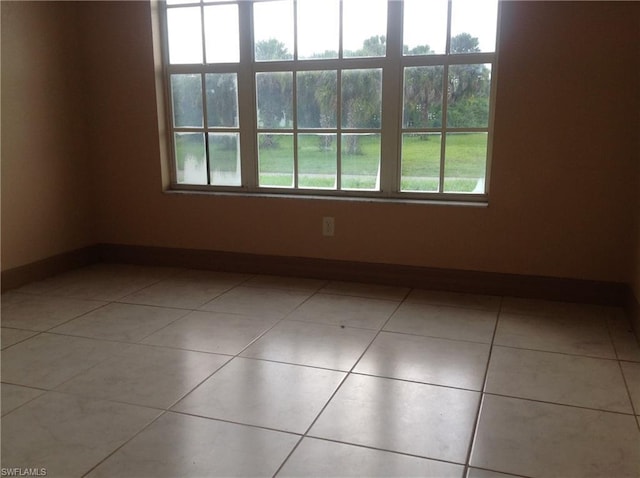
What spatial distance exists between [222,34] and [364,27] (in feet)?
2.97

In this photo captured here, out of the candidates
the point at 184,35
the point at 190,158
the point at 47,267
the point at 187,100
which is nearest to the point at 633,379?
the point at 190,158

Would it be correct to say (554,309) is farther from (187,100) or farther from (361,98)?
(187,100)

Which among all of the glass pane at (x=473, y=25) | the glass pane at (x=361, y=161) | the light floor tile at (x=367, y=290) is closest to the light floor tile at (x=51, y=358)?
the light floor tile at (x=367, y=290)

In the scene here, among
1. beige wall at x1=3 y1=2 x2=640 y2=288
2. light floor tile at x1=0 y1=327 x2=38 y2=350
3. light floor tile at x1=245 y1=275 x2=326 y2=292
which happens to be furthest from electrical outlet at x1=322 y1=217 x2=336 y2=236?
light floor tile at x1=0 y1=327 x2=38 y2=350

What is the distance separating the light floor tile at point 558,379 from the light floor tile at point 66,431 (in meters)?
1.25

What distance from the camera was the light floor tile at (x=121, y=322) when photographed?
2.44 meters

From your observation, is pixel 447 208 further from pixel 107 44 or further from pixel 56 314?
pixel 107 44

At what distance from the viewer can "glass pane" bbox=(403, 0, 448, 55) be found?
2.91 m

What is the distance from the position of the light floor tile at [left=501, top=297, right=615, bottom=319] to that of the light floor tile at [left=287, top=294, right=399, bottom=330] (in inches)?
23.9

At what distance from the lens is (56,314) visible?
270 centimetres

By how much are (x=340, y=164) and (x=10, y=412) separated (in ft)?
6.96

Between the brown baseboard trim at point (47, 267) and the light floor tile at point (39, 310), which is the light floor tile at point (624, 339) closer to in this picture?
the light floor tile at point (39, 310)

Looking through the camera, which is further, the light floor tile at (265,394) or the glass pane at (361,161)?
the glass pane at (361,161)

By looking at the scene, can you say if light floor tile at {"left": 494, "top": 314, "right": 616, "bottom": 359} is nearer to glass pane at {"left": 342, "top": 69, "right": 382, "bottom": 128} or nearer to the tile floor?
the tile floor
